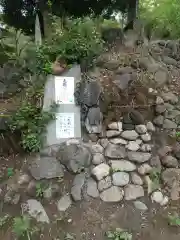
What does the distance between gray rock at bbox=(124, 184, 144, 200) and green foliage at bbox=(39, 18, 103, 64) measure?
6.54 feet

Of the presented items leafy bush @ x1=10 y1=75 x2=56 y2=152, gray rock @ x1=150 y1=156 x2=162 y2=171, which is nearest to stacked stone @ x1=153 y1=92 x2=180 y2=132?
gray rock @ x1=150 y1=156 x2=162 y2=171

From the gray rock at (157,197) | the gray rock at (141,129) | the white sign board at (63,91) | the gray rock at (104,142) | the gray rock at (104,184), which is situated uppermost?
the white sign board at (63,91)

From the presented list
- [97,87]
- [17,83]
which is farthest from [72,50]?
[17,83]

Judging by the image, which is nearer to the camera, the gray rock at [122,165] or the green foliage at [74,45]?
the gray rock at [122,165]

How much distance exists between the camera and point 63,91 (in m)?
5.05

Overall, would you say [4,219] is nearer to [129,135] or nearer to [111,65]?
[129,135]

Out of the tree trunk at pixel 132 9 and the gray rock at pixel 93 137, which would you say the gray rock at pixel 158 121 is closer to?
the gray rock at pixel 93 137

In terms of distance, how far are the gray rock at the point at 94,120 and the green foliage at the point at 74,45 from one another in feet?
2.65

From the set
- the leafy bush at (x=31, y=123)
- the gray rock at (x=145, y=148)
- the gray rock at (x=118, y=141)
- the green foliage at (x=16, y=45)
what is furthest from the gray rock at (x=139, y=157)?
the green foliage at (x=16, y=45)

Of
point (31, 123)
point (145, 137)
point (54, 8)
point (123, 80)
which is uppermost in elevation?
point (54, 8)

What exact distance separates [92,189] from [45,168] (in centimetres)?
70

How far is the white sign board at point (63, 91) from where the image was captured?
503cm

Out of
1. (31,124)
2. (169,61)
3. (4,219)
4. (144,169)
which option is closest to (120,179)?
(144,169)

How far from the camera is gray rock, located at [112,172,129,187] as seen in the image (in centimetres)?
472
